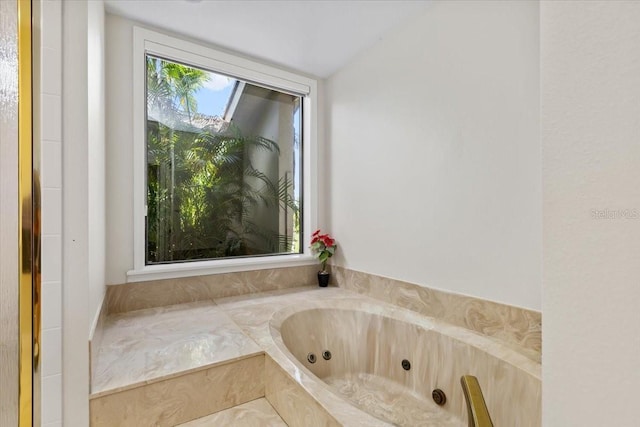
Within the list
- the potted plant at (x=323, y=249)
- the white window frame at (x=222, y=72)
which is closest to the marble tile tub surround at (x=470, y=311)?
the potted plant at (x=323, y=249)

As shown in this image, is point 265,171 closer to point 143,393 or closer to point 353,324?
point 353,324

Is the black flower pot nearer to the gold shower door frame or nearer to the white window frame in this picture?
the white window frame

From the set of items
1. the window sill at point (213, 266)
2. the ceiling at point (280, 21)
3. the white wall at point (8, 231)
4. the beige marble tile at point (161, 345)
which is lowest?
the beige marble tile at point (161, 345)

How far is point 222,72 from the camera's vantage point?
2.19m

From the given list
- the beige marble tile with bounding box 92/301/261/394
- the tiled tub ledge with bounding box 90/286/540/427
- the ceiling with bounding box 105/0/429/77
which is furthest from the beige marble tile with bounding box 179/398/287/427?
the ceiling with bounding box 105/0/429/77

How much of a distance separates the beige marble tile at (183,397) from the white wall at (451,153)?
1.09 metres

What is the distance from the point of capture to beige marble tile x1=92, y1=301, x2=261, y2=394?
115 cm

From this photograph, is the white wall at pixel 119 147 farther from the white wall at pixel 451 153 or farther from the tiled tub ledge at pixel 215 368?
the white wall at pixel 451 153

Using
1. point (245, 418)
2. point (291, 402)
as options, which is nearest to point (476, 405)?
point (291, 402)

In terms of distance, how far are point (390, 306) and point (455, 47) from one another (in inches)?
61.3

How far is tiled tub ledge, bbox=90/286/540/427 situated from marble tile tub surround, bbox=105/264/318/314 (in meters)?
0.09

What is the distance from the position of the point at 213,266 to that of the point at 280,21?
1.68 m

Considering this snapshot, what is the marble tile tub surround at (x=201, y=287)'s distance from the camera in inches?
71.4

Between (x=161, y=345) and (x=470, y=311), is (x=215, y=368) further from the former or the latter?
(x=470, y=311)
